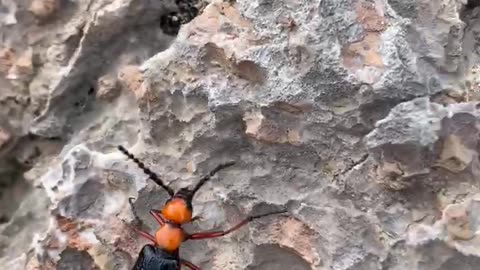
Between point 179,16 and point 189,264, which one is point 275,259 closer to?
point 189,264

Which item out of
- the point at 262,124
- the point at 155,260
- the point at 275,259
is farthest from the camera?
the point at 155,260

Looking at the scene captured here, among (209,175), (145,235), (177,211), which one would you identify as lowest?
(145,235)

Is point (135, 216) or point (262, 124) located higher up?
point (262, 124)

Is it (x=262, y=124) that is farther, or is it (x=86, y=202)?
(x=86, y=202)

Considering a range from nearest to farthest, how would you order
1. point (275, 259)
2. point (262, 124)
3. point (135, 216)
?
point (262, 124)
point (275, 259)
point (135, 216)

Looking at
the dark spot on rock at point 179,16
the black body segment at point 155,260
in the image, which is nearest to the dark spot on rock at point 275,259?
the black body segment at point 155,260

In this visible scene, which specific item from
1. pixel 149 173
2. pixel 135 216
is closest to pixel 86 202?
pixel 135 216
